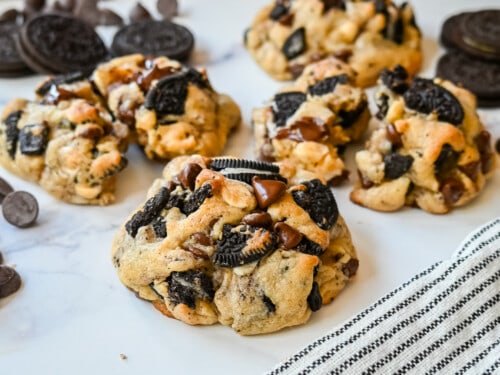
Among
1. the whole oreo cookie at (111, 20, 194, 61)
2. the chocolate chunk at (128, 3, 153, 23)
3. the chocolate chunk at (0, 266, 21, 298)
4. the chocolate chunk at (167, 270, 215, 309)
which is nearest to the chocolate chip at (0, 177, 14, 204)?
the chocolate chunk at (0, 266, 21, 298)

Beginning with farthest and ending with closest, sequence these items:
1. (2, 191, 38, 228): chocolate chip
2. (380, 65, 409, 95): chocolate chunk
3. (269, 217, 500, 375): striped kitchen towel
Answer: (380, 65, 409, 95): chocolate chunk → (2, 191, 38, 228): chocolate chip → (269, 217, 500, 375): striped kitchen towel

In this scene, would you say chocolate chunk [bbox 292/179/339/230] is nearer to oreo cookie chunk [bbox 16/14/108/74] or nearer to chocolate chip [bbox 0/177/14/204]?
chocolate chip [bbox 0/177/14/204]

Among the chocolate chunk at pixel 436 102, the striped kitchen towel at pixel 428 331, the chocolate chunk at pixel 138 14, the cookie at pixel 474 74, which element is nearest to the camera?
the striped kitchen towel at pixel 428 331

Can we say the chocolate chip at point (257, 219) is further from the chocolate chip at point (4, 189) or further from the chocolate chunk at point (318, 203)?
the chocolate chip at point (4, 189)

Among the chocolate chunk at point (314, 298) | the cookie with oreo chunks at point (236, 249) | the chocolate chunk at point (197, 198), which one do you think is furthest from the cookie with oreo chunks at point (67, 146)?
the chocolate chunk at point (314, 298)

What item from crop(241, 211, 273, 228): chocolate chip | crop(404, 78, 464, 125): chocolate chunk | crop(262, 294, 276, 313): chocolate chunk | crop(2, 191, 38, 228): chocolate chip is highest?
crop(404, 78, 464, 125): chocolate chunk

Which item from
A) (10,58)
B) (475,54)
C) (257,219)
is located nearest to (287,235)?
(257,219)

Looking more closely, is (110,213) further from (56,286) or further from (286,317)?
(286,317)
